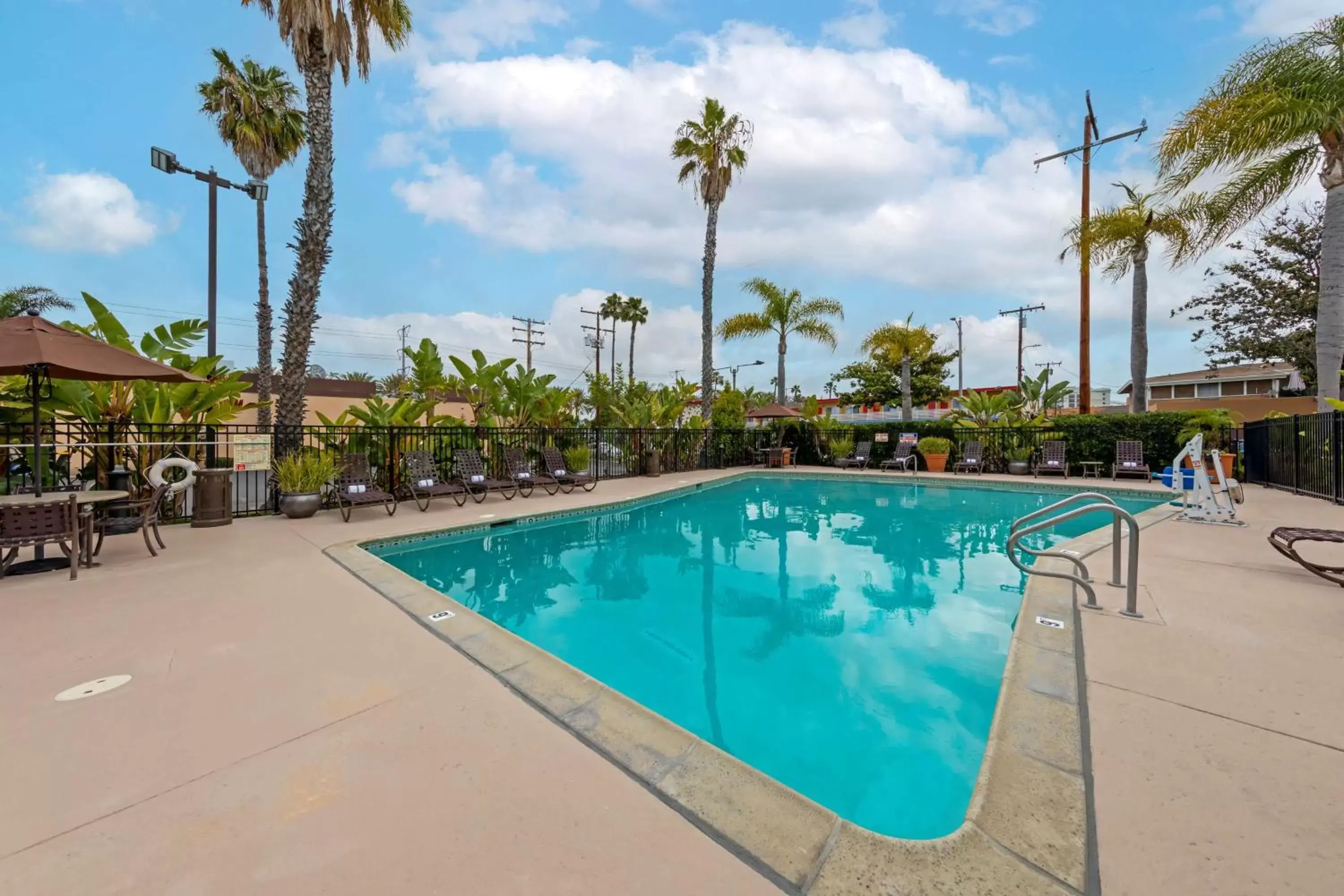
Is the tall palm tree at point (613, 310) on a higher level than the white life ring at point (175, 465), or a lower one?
higher

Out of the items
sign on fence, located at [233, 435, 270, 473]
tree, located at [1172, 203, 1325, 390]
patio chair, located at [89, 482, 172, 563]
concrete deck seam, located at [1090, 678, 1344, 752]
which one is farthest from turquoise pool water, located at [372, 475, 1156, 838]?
tree, located at [1172, 203, 1325, 390]

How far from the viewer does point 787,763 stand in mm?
2730

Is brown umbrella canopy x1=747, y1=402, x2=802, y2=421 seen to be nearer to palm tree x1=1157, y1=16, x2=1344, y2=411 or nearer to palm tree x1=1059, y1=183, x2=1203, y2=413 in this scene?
palm tree x1=1059, y1=183, x2=1203, y2=413

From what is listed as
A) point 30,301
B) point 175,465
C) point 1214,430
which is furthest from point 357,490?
point 30,301

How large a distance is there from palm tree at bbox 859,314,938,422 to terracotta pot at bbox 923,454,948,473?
676 centimetres

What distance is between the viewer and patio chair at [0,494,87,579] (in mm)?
4484

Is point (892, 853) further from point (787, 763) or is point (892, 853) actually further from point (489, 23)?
point (489, 23)

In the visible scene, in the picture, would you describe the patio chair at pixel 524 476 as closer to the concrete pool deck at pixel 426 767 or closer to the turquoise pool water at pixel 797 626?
the turquoise pool water at pixel 797 626

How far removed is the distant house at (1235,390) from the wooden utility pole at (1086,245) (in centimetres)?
1273

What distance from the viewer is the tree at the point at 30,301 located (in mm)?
19422

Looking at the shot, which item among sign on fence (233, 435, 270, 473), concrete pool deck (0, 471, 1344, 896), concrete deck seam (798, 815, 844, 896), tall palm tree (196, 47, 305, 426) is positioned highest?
tall palm tree (196, 47, 305, 426)

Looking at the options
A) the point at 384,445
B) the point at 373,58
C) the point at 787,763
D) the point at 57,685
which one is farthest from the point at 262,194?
the point at 787,763

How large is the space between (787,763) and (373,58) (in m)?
12.5

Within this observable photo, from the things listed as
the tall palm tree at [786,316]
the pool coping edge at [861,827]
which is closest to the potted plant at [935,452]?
the tall palm tree at [786,316]
